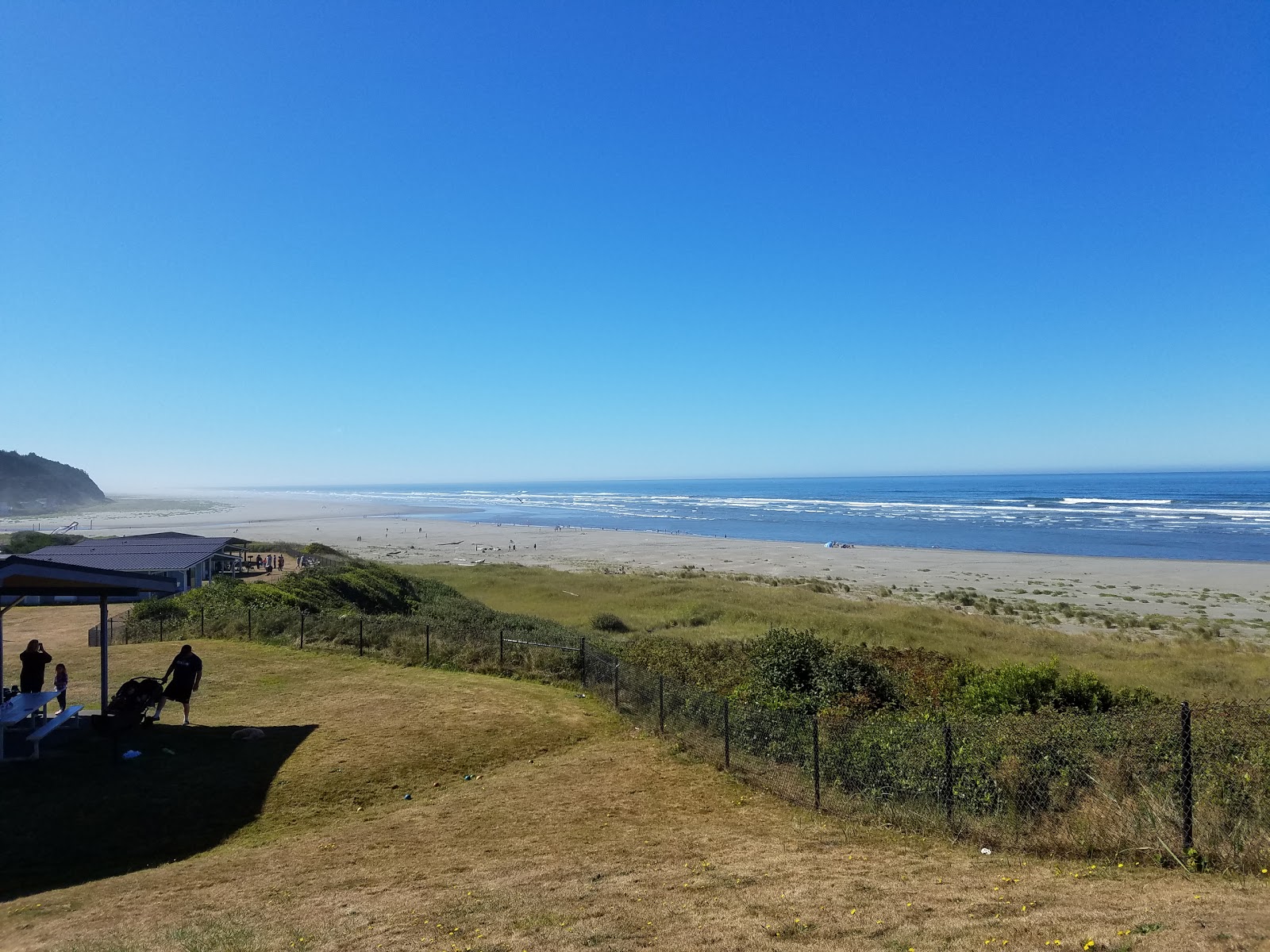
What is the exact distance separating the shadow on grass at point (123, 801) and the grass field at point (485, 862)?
0.12 feet

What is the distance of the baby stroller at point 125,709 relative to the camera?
39.1ft

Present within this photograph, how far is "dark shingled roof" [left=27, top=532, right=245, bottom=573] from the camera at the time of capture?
28609 millimetres

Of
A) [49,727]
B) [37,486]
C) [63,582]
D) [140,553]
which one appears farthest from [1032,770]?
[37,486]

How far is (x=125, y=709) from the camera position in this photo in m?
12.2

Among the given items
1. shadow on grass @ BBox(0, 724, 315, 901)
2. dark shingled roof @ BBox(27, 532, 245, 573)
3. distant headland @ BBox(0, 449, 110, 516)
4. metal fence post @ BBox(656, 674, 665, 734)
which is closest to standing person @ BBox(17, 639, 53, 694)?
shadow on grass @ BBox(0, 724, 315, 901)

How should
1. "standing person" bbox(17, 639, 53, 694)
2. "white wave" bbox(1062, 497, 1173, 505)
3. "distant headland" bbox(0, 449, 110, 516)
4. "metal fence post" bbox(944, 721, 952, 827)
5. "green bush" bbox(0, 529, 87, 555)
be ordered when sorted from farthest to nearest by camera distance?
"distant headland" bbox(0, 449, 110, 516) → "white wave" bbox(1062, 497, 1173, 505) → "green bush" bbox(0, 529, 87, 555) → "standing person" bbox(17, 639, 53, 694) → "metal fence post" bbox(944, 721, 952, 827)

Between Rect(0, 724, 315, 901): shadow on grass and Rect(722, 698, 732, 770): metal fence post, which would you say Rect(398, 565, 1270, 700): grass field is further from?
Rect(0, 724, 315, 901): shadow on grass

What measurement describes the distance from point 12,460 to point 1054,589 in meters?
213

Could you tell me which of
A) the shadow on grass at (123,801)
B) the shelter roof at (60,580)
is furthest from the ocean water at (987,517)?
the shelter roof at (60,580)

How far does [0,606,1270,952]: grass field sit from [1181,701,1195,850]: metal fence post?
0.58 meters

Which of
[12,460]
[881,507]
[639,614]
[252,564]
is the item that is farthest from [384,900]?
[12,460]

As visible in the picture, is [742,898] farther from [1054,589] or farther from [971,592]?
[1054,589]

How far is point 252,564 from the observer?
42344 mm

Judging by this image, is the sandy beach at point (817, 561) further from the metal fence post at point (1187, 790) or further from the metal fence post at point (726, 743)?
the metal fence post at point (1187, 790)
